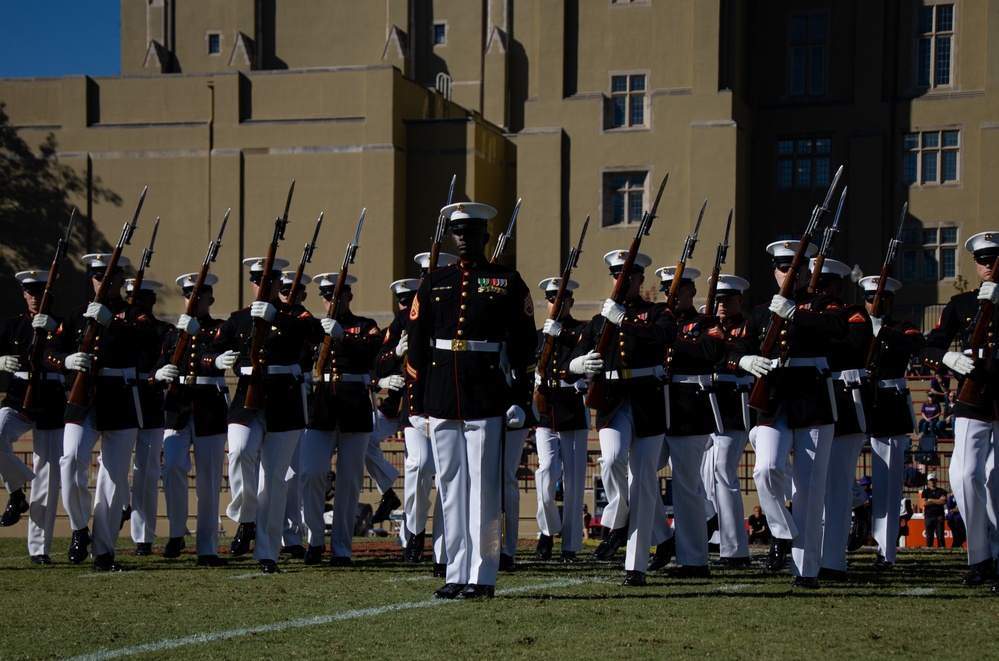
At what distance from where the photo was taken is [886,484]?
13.6 meters

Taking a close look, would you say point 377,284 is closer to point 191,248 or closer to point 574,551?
point 191,248

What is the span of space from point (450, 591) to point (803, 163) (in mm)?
34722

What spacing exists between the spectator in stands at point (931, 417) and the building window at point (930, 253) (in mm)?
13976

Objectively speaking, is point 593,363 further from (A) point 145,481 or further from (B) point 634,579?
(A) point 145,481

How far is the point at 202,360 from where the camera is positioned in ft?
44.1

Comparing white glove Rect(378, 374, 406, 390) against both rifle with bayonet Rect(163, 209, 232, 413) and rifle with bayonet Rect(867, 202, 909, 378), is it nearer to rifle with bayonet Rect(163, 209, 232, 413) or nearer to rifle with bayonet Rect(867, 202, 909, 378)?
rifle with bayonet Rect(163, 209, 232, 413)

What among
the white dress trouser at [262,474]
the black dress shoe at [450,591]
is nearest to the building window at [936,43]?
the white dress trouser at [262,474]

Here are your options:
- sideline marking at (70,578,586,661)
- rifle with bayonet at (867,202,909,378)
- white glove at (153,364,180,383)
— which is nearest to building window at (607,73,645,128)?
rifle with bayonet at (867,202,909,378)

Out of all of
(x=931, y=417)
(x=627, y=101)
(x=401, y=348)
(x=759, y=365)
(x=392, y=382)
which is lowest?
(x=931, y=417)

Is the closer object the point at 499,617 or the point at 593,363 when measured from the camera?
the point at 499,617

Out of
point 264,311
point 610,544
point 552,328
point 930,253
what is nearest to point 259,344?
point 264,311

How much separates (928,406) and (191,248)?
22.4 meters

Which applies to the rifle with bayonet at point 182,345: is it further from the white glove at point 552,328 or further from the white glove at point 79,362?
the white glove at point 552,328

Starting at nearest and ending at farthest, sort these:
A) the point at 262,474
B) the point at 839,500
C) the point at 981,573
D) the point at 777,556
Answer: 1. the point at 981,573
2. the point at 839,500
3. the point at 777,556
4. the point at 262,474
